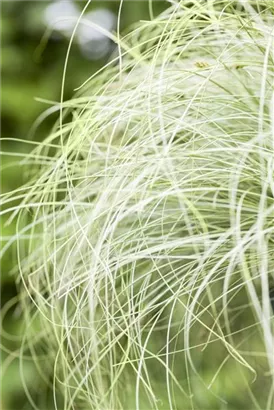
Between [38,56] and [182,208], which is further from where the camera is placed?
[38,56]

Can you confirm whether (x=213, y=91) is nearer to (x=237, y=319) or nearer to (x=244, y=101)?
(x=244, y=101)

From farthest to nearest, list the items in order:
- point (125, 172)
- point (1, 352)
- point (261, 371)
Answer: point (1, 352) → point (261, 371) → point (125, 172)

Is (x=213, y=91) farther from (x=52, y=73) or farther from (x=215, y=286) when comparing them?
(x=52, y=73)

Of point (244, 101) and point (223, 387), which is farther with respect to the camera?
point (223, 387)

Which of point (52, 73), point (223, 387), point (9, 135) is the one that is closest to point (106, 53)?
point (52, 73)

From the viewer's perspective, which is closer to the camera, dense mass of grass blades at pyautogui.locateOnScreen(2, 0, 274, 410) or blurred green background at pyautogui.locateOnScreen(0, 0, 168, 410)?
dense mass of grass blades at pyautogui.locateOnScreen(2, 0, 274, 410)

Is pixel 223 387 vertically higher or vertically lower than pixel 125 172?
lower

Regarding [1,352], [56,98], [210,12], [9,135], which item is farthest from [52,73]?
[210,12]

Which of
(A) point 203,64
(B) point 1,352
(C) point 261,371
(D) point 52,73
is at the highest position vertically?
(A) point 203,64

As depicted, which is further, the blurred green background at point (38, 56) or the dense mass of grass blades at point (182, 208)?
the blurred green background at point (38, 56)

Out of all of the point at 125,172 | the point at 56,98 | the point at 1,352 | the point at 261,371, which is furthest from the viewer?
the point at 56,98
